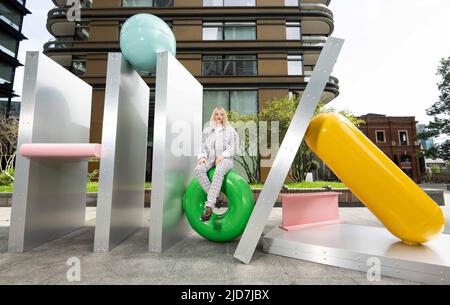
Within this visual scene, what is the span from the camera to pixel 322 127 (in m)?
3.12

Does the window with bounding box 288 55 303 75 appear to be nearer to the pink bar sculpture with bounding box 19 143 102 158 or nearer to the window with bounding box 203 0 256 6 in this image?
the window with bounding box 203 0 256 6

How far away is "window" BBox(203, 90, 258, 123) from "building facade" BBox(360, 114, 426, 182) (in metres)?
24.3

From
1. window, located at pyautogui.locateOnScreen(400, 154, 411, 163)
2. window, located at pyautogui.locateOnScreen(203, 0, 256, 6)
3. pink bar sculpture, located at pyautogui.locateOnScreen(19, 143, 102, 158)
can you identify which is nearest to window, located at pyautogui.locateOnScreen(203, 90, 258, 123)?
window, located at pyautogui.locateOnScreen(203, 0, 256, 6)

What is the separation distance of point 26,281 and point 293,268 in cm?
265

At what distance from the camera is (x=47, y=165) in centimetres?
369

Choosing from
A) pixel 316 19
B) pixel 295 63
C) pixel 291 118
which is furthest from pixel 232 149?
pixel 316 19

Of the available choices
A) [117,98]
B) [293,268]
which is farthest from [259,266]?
[117,98]

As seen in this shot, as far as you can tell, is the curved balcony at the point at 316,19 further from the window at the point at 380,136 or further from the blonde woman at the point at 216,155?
→ the window at the point at 380,136

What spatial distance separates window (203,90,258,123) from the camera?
16312 millimetres

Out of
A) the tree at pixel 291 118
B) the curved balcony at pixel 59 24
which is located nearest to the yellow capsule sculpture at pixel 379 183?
the tree at pixel 291 118

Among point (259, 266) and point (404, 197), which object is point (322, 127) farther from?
point (259, 266)

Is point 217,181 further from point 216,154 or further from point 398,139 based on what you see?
point 398,139

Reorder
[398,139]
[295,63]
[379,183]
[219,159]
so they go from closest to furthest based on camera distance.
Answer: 1. [379,183]
2. [219,159]
3. [295,63]
4. [398,139]

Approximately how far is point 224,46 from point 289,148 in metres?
15.5
